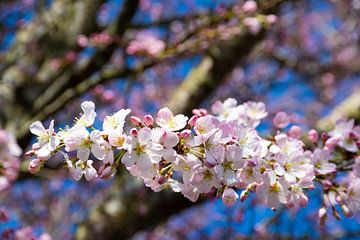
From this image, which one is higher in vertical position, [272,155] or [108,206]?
[272,155]

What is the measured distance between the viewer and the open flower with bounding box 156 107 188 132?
128 cm

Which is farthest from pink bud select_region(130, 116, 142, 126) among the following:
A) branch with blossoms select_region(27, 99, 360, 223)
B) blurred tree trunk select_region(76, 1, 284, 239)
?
blurred tree trunk select_region(76, 1, 284, 239)

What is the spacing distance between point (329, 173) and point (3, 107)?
245 centimetres

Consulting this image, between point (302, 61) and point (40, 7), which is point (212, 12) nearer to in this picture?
point (40, 7)

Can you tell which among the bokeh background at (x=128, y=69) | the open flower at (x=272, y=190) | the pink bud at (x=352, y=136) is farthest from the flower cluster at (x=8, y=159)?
the pink bud at (x=352, y=136)

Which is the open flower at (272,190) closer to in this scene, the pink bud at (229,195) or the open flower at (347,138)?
the pink bud at (229,195)

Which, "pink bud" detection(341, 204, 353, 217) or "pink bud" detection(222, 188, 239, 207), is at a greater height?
"pink bud" detection(222, 188, 239, 207)

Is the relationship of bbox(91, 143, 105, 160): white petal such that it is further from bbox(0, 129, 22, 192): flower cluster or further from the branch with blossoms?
bbox(0, 129, 22, 192): flower cluster

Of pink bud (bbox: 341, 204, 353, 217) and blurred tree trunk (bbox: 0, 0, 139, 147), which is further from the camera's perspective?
blurred tree trunk (bbox: 0, 0, 139, 147)

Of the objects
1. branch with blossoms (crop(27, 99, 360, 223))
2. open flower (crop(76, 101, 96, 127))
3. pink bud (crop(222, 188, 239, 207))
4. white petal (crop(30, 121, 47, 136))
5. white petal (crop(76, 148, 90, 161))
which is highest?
white petal (crop(30, 121, 47, 136))

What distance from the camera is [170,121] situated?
1.31 m

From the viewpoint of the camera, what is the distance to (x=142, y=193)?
10.1ft

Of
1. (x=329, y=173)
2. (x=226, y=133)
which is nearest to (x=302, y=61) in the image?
(x=329, y=173)

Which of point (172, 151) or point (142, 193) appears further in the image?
point (142, 193)
